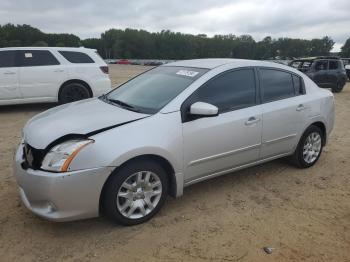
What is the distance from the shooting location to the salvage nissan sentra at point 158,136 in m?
3.23

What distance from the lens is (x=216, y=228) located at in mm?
3596

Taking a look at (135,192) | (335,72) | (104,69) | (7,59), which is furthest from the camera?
(335,72)

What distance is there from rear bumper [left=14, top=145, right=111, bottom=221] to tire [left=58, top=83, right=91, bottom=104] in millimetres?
6066

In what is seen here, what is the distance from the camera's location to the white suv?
341 inches

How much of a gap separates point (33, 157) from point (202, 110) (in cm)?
163

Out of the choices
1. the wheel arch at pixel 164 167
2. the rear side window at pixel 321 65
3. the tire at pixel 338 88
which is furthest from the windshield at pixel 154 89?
the tire at pixel 338 88

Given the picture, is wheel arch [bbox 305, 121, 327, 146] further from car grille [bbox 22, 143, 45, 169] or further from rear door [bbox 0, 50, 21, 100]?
rear door [bbox 0, 50, 21, 100]

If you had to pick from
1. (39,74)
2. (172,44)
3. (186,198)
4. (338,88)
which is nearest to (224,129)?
(186,198)

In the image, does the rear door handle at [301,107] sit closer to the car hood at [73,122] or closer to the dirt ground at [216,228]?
the dirt ground at [216,228]

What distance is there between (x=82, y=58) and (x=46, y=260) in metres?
7.17

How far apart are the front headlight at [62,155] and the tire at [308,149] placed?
3.10 metres

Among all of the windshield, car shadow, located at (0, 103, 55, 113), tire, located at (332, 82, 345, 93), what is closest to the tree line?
tire, located at (332, 82, 345, 93)

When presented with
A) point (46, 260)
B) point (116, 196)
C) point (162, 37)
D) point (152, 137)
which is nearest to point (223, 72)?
point (152, 137)

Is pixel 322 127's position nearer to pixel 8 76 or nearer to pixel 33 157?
pixel 33 157
